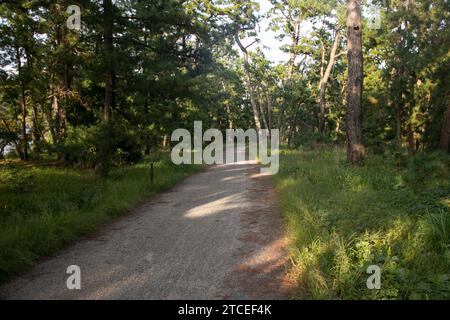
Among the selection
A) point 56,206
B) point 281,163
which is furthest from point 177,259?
point 281,163

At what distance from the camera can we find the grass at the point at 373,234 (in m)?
3.94

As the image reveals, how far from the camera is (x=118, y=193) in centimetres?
977

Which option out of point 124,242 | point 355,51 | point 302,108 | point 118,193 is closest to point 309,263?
point 124,242

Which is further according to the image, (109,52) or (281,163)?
(281,163)

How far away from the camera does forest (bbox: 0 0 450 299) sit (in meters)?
4.79

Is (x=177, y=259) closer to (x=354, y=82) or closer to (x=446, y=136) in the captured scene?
(x=354, y=82)

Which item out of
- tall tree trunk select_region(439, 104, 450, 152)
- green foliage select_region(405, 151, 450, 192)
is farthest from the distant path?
tall tree trunk select_region(439, 104, 450, 152)

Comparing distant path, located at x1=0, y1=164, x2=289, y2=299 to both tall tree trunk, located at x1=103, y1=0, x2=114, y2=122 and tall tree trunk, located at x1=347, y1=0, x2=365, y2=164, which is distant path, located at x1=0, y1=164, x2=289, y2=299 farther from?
tall tree trunk, located at x1=103, y1=0, x2=114, y2=122

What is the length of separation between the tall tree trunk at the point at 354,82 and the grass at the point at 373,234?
265 centimetres

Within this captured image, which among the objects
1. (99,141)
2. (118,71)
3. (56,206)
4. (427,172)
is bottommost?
(56,206)

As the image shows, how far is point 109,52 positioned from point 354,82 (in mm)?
8708

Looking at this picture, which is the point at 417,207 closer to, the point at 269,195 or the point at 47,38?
the point at 269,195

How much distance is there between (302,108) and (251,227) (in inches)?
1444

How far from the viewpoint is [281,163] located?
1552cm
